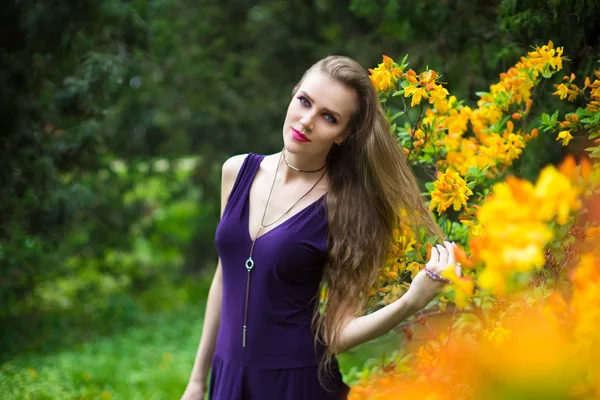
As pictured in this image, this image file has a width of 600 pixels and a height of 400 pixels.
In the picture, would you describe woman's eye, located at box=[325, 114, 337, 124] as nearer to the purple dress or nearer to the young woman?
the young woman

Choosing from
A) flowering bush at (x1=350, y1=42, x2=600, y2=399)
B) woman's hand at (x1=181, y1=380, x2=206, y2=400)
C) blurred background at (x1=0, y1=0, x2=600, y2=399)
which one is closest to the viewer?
flowering bush at (x1=350, y1=42, x2=600, y2=399)

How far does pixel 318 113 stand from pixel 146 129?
15.7ft

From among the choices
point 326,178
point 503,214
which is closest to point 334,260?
point 326,178

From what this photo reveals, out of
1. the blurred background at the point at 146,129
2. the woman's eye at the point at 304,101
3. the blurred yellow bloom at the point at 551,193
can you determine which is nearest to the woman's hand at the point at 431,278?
the woman's eye at the point at 304,101

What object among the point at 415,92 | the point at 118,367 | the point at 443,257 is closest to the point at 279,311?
the point at 443,257

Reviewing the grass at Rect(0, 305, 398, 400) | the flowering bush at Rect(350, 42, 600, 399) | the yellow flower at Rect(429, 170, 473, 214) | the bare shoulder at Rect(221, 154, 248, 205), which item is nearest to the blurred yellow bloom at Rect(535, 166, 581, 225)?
the flowering bush at Rect(350, 42, 600, 399)

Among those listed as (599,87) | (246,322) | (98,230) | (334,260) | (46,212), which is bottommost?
(246,322)

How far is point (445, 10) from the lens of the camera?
3271mm

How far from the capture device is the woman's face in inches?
79.4

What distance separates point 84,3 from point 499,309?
2.63m

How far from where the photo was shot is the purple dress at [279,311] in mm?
2008

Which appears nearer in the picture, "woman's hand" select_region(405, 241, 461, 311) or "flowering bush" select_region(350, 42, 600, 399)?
"flowering bush" select_region(350, 42, 600, 399)

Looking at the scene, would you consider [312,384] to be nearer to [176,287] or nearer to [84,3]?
[84,3]

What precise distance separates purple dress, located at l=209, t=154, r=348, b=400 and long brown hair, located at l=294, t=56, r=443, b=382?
48 mm
